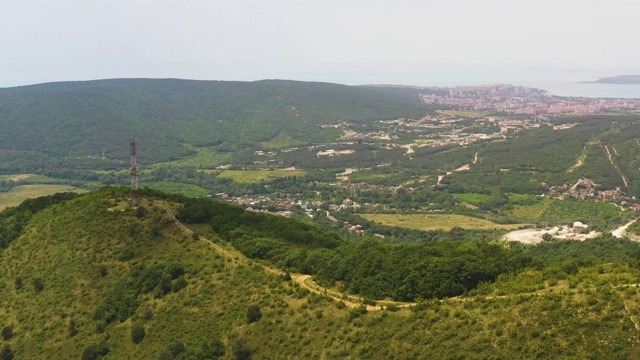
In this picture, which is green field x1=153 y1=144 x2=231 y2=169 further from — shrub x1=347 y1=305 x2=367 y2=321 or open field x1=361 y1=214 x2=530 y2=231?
shrub x1=347 y1=305 x2=367 y2=321

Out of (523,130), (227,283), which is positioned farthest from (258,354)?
(523,130)

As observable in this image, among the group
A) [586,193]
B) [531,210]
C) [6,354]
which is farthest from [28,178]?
[586,193]

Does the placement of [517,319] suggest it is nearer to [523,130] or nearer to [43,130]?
[523,130]

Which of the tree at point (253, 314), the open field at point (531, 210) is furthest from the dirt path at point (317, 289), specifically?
the open field at point (531, 210)

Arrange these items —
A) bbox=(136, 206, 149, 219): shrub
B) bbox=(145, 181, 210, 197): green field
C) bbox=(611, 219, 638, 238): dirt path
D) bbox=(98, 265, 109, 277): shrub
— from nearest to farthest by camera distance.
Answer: bbox=(98, 265, 109, 277): shrub → bbox=(136, 206, 149, 219): shrub → bbox=(611, 219, 638, 238): dirt path → bbox=(145, 181, 210, 197): green field

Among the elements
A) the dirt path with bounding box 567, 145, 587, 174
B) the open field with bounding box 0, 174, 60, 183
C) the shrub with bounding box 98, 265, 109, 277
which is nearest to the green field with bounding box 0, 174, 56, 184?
the open field with bounding box 0, 174, 60, 183

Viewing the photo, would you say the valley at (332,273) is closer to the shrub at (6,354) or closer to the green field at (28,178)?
the shrub at (6,354)
